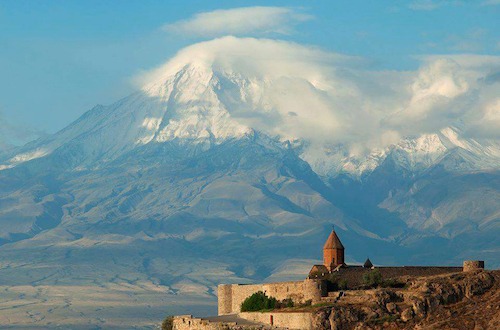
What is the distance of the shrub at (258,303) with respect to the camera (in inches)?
3435

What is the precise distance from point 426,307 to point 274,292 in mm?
13980

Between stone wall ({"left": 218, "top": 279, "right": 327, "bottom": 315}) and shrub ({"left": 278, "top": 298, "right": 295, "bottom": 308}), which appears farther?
shrub ({"left": 278, "top": 298, "right": 295, "bottom": 308})

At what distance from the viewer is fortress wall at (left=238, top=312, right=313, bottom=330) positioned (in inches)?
3012

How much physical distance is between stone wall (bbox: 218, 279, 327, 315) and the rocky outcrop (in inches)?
150

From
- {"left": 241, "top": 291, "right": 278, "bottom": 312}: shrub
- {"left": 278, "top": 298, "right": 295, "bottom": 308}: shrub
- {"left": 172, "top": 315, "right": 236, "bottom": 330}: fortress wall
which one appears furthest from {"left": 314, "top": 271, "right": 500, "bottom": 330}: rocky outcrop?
{"left": 241, "top": 291, "right": 278, "bottom": 312}: shrub

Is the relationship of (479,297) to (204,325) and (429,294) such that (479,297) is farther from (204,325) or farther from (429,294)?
(204,325)

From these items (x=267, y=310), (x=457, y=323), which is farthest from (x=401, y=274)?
(x=457, y=323)

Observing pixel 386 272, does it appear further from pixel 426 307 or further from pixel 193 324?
pixel 193 324

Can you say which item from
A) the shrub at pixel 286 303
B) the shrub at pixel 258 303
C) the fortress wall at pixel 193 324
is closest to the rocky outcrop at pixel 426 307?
the shrub at pixel 286 303

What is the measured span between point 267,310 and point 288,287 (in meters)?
2.19

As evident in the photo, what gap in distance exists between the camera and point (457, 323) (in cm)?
7312

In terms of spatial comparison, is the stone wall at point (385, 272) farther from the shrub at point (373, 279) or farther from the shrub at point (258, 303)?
the shrub at point (258, 303)

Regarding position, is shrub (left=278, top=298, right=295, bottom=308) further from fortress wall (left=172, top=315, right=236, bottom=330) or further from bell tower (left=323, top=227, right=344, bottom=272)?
bell tower (left=323, top=227, right=344, bottom=272)

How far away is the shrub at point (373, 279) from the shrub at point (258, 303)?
5.98 meters
